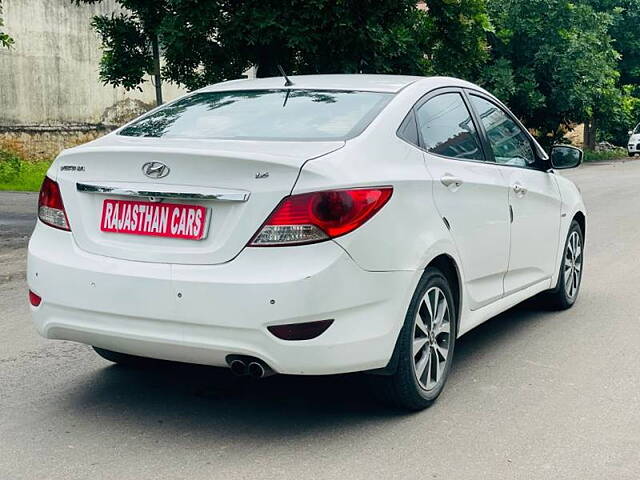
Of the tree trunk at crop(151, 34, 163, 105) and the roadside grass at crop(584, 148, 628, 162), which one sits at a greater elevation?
the tree trunk at crop(151, 34, 163, 105)

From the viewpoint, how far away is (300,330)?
13.2 feet

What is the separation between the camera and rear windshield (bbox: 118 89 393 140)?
4.60m

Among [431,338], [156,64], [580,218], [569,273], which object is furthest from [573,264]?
[156,64]

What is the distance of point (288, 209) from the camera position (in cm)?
403

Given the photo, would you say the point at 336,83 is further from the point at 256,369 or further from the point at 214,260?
the point at 256,369

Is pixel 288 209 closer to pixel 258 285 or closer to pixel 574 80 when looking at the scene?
pixel 258 285

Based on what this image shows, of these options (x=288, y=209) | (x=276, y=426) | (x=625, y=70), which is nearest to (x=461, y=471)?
(x=276, y=426)

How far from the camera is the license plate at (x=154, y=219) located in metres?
4.14

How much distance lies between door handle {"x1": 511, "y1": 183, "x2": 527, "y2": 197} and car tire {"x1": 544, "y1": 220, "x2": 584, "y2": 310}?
1.07 meters

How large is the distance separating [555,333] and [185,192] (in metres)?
3.20

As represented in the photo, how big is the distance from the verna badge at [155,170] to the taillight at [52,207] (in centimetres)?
50

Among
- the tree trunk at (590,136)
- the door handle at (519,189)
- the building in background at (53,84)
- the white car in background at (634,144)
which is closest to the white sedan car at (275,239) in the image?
the door handle at (519,189)

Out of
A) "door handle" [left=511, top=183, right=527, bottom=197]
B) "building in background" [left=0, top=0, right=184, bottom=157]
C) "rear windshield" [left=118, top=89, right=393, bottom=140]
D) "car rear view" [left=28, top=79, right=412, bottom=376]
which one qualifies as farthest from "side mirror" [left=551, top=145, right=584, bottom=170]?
"building in background" [left=0, top=0, right=184, bottom=157]

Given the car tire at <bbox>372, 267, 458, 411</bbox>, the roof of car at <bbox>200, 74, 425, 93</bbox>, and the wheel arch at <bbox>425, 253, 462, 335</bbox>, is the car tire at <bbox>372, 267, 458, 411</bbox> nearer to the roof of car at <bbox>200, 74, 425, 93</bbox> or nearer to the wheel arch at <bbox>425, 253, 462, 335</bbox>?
the wheel arch at <bbox>425, 253, 462, 335</bbox>
